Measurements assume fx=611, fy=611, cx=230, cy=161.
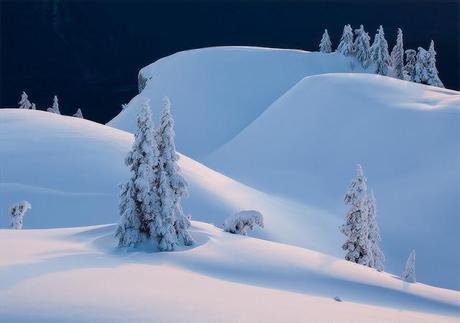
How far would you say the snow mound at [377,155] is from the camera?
92.4ft

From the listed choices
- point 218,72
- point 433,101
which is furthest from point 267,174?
point 218,72

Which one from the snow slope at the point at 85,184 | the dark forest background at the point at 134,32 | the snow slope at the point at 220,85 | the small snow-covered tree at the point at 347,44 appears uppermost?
the dark forest background at the point at 134,32

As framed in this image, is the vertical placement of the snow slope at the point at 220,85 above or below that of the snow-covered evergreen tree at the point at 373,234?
above

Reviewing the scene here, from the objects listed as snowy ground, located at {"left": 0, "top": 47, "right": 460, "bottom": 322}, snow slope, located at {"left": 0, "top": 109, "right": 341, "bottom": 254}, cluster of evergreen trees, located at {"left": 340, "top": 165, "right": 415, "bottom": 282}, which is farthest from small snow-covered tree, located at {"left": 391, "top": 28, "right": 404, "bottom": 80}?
cluster of evergreen trees, located at {"left": 340, "top": 165, "right": 415, "bottom": 282}

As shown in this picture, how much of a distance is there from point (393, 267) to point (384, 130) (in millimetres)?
12652

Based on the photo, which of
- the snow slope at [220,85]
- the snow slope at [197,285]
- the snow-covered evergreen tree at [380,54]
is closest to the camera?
the snow slope at [197,285]

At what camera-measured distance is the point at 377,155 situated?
35000 millimetres

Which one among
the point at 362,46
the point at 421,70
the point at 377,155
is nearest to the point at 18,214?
the point at 377,155

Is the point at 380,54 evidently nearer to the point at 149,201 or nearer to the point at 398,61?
the point at 398,61

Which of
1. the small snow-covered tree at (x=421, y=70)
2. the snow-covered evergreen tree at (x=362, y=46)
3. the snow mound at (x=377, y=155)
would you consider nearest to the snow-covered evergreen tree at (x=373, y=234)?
the snow mound at (x=377, y=155)

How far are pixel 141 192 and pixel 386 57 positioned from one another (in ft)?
178

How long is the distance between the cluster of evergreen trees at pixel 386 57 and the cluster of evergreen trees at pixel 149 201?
51099mm

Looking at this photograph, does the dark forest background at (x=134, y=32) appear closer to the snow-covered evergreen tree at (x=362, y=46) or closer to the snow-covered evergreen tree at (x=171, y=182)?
the snow-covered evergreen tree at (x=362, y=46)

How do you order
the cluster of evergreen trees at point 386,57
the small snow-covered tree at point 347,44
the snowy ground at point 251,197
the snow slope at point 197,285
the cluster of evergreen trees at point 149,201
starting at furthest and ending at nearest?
the small snow-covered tree at point 347,44
the cluster of evergreen trees at point 386,57
the cluster of evergreen trees at point 149,201
the snowy ground at point 251,197
the snow slope at point 197,285
